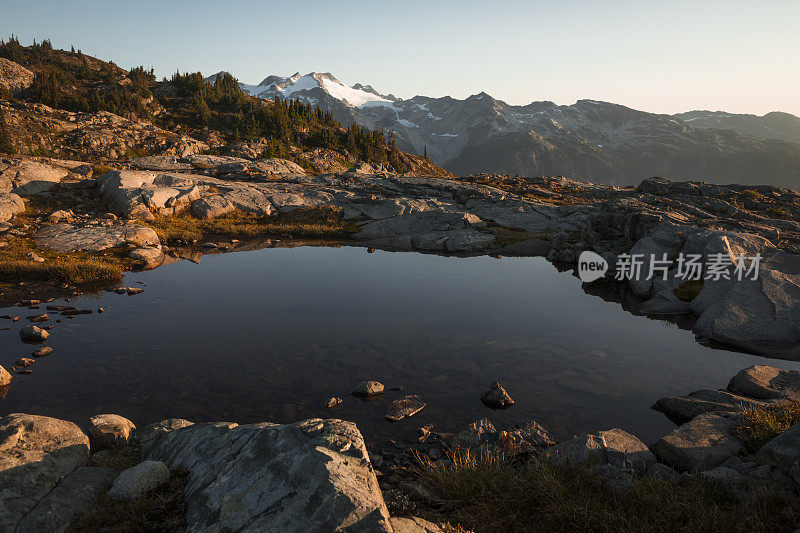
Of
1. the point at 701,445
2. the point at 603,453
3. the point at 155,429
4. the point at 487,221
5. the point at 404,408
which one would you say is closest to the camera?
the point at 603,453

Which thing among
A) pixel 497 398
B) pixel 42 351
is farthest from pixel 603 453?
pixel 42 351

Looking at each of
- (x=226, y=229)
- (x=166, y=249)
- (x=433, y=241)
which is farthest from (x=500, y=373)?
(x=226, y=229)

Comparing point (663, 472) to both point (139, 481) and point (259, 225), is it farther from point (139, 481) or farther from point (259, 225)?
point (259, 225)

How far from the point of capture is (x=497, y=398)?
14742 mm

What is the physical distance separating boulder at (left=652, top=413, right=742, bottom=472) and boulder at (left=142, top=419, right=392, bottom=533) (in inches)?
343

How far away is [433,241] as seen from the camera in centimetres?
4259

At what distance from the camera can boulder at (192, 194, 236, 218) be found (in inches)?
1854

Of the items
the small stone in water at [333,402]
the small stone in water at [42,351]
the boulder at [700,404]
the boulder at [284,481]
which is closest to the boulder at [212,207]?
the small stone in water at [42,351]

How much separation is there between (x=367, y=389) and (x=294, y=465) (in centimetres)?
846

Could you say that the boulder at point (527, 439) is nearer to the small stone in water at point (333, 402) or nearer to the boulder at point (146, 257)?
the small stone in water at point (333, 402)

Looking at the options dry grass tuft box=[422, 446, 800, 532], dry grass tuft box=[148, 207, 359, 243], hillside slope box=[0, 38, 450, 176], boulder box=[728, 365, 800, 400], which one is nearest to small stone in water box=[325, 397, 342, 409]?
dry grass tuft box=[422, 446, 800, 532]

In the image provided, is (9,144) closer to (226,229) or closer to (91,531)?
(226,229)

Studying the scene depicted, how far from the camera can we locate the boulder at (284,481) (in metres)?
5.91

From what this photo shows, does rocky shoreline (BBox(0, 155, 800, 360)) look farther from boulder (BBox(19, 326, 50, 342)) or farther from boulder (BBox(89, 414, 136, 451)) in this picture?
boulder (BBox(89, 414, 136, 451))
